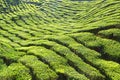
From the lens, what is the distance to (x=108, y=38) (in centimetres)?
5578

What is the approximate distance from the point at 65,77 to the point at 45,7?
350ft

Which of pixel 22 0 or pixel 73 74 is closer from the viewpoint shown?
pixel 73 74

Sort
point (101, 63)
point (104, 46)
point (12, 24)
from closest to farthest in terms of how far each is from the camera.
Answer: point (101, 63) → point (104, 46) → point (12, 24)

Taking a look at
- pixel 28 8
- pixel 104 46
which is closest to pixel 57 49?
pixel 104 46


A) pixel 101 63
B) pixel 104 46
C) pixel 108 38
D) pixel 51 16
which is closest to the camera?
pixel 101 63

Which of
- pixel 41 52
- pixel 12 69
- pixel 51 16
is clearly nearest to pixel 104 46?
pixel 41 52

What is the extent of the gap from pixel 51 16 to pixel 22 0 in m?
A: 32.9

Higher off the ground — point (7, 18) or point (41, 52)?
point (41, 52)

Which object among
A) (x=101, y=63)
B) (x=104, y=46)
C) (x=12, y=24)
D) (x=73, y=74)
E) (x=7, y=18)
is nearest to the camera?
(x=73, y=74)

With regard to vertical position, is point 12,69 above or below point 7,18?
above

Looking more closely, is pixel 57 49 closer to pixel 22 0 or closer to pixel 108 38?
pixel 108 38

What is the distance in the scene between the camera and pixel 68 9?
13975 centimetres

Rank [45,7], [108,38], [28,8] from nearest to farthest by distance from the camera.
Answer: [108,38] < [28,8] < [45,7]

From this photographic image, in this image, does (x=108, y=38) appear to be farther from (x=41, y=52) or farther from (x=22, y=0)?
(x=22, y=0)
